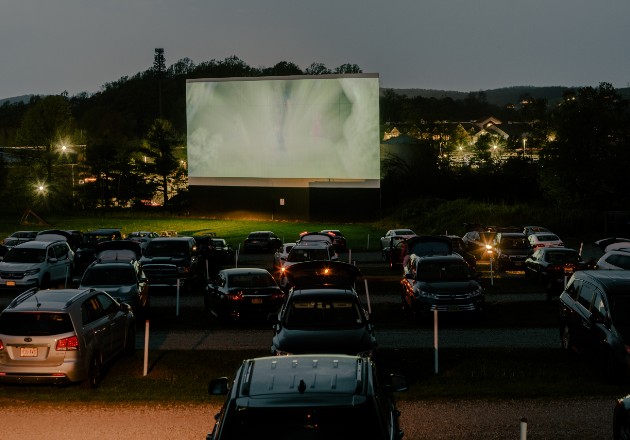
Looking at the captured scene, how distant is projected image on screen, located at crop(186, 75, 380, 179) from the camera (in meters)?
73.9

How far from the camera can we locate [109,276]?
Result: 22734 mm

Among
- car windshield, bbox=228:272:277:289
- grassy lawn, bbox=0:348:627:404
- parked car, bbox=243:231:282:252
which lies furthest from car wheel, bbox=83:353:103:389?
parked car, bbox=243:231:282:252

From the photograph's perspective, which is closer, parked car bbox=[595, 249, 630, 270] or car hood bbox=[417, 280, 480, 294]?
car hood bbox=[417, 280, 480, 294]

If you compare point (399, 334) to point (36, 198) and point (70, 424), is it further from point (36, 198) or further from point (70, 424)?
point (36, 198)

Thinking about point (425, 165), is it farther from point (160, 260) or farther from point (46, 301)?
point (46, 301)

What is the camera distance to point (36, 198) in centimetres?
9575

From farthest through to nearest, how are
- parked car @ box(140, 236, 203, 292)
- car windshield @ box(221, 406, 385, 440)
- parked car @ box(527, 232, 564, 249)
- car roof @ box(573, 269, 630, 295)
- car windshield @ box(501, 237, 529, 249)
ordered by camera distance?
parked car @ box(527, 232, 564, 249)
car windshield @ box(501, 237, 529, 249)
parked car @ box(140, 236, 203, 292)
car roof @ box(573, 269, 630, 295)
car windshield @ box(221, 406, 385, 440)

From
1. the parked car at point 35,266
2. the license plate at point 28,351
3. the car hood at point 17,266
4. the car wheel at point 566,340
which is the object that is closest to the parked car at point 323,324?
the license plate at point 28,351

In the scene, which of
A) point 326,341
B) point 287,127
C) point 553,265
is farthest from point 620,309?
point 287,127

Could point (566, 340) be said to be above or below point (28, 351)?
below

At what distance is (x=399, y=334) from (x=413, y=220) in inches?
2108

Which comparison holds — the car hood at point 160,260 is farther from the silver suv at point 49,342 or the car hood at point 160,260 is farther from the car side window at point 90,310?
the silver suv at point 49,342

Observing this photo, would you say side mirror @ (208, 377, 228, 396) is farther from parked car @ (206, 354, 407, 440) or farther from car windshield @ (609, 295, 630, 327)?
car windshield @ (609, 295, 630, 327)

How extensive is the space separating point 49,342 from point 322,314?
4.19 meters
